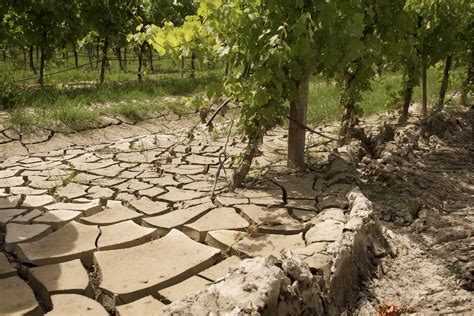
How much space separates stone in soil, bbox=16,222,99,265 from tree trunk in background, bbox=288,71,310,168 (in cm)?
200

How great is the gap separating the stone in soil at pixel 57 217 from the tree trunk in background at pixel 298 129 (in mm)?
1988

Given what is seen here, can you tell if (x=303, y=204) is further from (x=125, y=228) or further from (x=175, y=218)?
(x=125, y=228)

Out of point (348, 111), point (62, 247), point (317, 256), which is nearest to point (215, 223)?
point (317, 256)

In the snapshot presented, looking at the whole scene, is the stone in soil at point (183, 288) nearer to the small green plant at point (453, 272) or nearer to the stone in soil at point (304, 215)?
the stone in soil at point (304, 215)

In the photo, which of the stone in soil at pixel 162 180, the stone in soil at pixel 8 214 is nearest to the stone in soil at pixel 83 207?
the stone in soil at pixel 8 214

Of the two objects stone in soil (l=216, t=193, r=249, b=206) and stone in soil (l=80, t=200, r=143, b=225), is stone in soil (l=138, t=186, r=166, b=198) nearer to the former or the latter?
stone in soil (l=80, t=200, r=143, b=225)

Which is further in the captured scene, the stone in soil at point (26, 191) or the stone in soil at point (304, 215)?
the stone in soil at point (26, 191)

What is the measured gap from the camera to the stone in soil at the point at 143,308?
203cm

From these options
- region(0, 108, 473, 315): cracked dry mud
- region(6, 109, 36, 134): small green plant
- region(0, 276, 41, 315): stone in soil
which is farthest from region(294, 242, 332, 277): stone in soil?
region(6, 109, 36, 134): small green plant

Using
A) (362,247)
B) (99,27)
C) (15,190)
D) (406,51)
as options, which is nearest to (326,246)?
(362,247)

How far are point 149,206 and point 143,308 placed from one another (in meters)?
1.37

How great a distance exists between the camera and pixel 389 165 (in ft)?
14.0

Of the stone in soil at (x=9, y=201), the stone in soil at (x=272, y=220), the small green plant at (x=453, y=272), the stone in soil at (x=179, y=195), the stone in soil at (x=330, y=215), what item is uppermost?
the stone in soil at (x=330, y=215)

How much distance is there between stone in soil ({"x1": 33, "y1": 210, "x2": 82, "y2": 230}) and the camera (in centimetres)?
302
